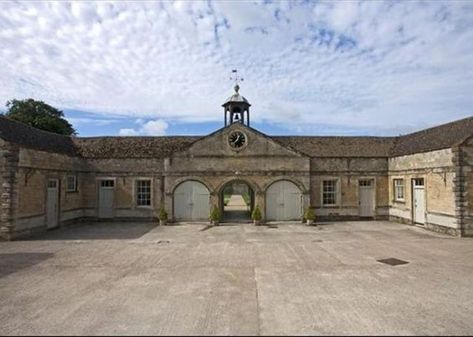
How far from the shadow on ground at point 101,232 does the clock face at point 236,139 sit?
6462mm

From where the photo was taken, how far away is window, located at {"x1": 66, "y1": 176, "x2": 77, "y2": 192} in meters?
20.1

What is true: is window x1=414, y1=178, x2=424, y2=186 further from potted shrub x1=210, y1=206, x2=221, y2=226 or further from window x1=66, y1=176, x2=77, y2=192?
window x1=66, y1=176, x2=77, y2=192

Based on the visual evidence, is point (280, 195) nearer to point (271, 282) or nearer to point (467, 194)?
point (467, 194)

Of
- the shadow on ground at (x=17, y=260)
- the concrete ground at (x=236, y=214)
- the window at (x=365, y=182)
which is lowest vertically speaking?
the shadow on ground at (x=17, y=260)

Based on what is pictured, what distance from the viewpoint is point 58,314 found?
6785mm

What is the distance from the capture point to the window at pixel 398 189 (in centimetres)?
2097

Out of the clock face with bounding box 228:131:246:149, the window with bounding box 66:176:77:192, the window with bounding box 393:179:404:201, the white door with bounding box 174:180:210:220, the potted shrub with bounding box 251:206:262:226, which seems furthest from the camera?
the clock face with bounding box 228:131:246:149

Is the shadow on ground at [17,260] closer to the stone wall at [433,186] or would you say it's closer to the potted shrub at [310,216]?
the potted shrub at [310,216]

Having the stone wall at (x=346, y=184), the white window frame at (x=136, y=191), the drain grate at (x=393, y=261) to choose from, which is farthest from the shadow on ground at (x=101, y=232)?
the drain grate at (x=393, y=261)

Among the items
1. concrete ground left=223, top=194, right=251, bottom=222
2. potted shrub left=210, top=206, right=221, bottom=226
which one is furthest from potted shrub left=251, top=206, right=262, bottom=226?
potted shrub left=210, top=206, right=221, bottom=226

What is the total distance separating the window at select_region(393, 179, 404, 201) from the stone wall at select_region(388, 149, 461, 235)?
0.84 feet

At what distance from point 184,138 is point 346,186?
1078 centimetres

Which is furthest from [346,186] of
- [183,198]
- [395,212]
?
[183,198]

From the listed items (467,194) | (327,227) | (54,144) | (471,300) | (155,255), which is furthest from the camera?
(54,144)
